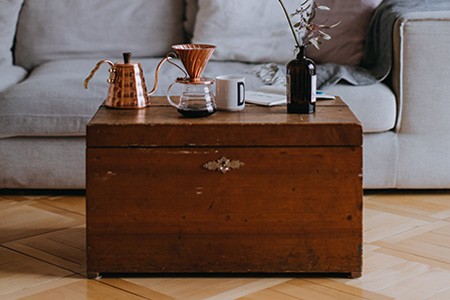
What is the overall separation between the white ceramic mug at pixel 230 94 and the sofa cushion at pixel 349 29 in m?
1.04

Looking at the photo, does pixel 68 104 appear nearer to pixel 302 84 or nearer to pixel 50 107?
pixel 50 107

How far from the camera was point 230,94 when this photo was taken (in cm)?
231

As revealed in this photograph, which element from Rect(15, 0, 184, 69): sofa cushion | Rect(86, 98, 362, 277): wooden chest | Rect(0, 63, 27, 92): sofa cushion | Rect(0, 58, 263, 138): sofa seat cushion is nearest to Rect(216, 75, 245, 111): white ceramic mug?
Result: Rect(86, 98, 362, 277): wooden chest

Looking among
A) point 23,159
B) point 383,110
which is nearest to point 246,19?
point 383,110

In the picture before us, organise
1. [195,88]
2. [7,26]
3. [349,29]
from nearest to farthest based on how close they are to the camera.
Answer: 1. [195,88]
2. [349,29]
3. [7,26]

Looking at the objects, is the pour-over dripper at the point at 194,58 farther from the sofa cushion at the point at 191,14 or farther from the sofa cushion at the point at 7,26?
the sofa cushion at the point at 7,26

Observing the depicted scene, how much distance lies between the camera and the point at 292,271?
221 cm

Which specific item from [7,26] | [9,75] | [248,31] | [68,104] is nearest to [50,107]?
[68,104]

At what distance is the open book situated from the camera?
240 cm

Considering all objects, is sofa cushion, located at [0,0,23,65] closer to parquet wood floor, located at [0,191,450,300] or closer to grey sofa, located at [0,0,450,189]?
grey sofa, located at [0,0,450,189]

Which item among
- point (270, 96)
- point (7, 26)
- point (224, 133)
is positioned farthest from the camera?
point (7, 26)

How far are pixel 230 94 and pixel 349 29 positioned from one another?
1.10 metres

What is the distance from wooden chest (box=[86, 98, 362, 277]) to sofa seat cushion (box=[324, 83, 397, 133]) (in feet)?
2.43

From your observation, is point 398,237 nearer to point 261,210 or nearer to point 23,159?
point 261,210
